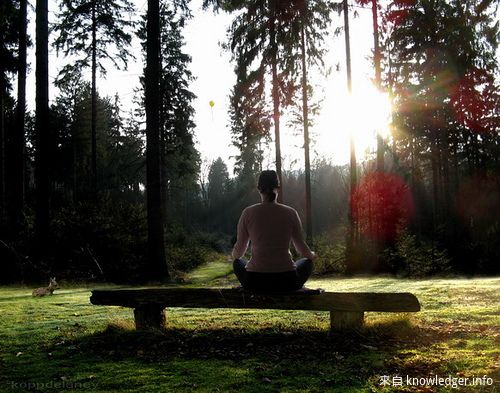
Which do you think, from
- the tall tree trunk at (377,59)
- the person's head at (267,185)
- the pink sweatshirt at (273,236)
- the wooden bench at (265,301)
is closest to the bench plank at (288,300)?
the wooden bench at (265,301)

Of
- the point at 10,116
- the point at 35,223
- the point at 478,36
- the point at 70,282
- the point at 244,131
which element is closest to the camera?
the point at 70,282

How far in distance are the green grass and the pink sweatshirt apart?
0.87 meters

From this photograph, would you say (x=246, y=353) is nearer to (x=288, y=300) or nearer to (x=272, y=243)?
(x=288, y=300)

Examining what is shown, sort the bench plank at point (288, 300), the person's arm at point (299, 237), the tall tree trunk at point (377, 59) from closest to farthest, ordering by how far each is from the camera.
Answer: the bench plank at point (288, 300) → the person's arm at point (299, 237) → the tall tree trunk at point (377, 59)

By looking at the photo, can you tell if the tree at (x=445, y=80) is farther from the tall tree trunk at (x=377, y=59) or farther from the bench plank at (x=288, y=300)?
the bench plank at (x=288, y=300)

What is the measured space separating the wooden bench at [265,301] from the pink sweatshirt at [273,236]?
354 mm

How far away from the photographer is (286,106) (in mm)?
25203

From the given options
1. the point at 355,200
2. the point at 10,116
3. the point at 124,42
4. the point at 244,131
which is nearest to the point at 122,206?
the point at 244,131

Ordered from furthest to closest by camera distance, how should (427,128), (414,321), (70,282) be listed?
(427,128), (70,282), (414,321)

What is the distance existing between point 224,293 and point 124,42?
2497 cm

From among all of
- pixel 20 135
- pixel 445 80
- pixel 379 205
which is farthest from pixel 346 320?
pixel 445 80

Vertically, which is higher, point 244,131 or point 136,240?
point 244,131

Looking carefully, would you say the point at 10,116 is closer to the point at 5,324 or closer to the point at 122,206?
the point at 122,206

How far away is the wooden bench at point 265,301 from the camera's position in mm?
5320
